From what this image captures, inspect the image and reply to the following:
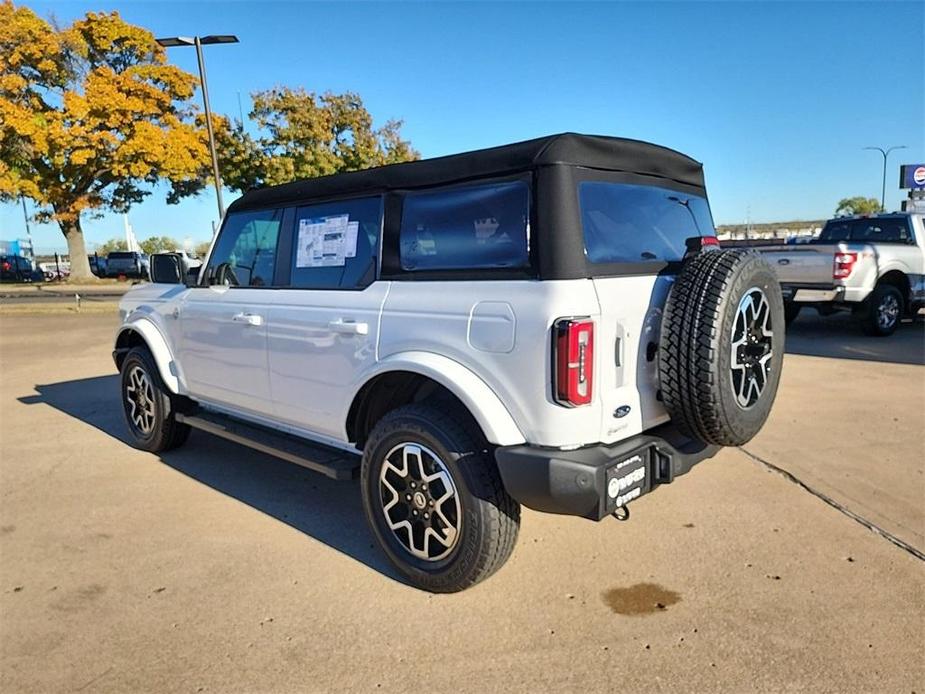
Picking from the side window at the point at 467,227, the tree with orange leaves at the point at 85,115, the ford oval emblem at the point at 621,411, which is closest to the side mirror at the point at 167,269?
the side window at the point at 467,227

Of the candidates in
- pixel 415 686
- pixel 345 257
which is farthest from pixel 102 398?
pixel 415 686

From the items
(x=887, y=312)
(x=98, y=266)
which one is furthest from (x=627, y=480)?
(x=98, y=266)

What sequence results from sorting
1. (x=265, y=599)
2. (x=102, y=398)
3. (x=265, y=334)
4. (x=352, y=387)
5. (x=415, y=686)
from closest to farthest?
(x=415, y=686) → (x=265, y=599) → (x=352, y=387) → (x=265, y=334) → (x=102, y=398)

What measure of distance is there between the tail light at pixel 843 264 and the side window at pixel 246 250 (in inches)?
328

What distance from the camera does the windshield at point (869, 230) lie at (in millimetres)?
10219

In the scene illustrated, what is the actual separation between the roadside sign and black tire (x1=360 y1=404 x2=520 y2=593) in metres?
43.8

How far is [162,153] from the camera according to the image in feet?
82.3

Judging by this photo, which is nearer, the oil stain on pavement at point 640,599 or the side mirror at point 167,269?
the oil stain on pavement at point 640,599

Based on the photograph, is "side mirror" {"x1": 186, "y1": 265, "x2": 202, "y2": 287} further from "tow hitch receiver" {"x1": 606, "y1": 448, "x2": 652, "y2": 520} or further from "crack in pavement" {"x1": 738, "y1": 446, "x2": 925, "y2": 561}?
"crack in pavement" {"x1": 738, "y1": 446, "x2": 925, "y2": 561}

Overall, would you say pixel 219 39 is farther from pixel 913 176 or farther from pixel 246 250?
pixel 913 176

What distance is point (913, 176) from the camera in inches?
1441

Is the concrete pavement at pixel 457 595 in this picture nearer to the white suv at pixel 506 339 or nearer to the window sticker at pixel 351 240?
the white suv at pixel 506 339

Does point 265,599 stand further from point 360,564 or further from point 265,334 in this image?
point 265,334

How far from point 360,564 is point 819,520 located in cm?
253
